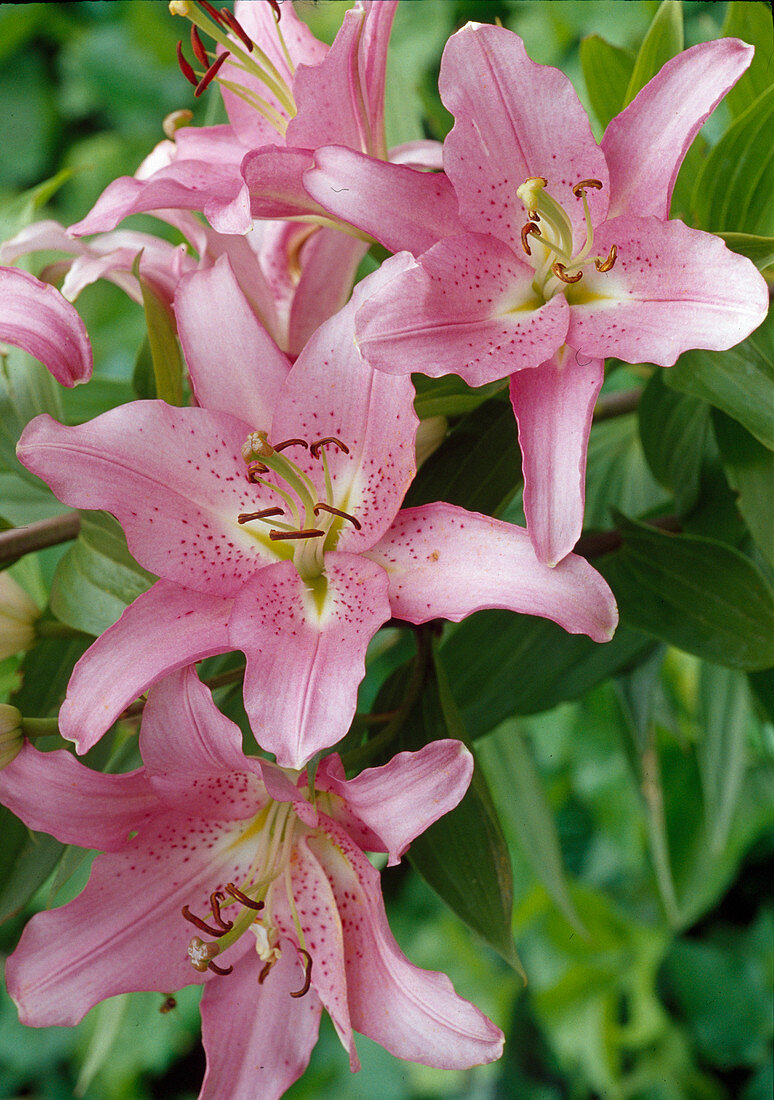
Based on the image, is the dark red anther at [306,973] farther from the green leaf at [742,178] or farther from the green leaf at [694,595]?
the green leaf at [742,178]

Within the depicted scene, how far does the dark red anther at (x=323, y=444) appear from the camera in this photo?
1.15 feet

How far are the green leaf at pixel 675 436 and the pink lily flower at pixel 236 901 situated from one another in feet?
0.89

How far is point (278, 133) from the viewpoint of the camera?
43cm

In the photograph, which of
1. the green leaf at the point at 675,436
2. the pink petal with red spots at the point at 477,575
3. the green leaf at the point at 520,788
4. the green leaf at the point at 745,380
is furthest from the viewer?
the green leaf at the point at 520,788

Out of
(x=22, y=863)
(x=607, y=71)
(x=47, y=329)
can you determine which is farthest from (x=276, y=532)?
(x=607, y=71)

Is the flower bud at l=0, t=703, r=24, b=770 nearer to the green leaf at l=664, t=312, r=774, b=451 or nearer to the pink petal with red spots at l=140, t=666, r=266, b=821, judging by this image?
the pink petal with red spots at l=140, t=666, r=266, b=821

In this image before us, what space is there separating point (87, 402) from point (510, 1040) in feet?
3.39

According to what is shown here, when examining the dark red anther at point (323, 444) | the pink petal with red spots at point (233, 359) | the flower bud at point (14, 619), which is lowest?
the flower bud at point (14, 619)

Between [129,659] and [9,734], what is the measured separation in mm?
66

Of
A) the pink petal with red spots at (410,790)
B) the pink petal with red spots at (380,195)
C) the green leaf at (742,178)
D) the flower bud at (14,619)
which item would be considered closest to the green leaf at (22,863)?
the flower bud at (14,619)

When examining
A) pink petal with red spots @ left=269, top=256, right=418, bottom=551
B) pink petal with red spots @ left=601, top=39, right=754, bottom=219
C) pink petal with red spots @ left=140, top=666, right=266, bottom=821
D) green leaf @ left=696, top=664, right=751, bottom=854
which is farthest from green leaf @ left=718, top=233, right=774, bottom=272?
green leaf @ left=696, top=664, right=751, bottom=854

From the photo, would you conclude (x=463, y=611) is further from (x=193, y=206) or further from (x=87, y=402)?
(x=87, y=402)

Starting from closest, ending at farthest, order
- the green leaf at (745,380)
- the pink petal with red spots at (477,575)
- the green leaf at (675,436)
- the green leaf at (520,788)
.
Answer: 1. the pink petal with red spots at (477,575)
2. the green leaf at (745,380)
3. the green leaf at (675,436)
4. the green leaf at (520,788)

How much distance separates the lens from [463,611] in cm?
33
